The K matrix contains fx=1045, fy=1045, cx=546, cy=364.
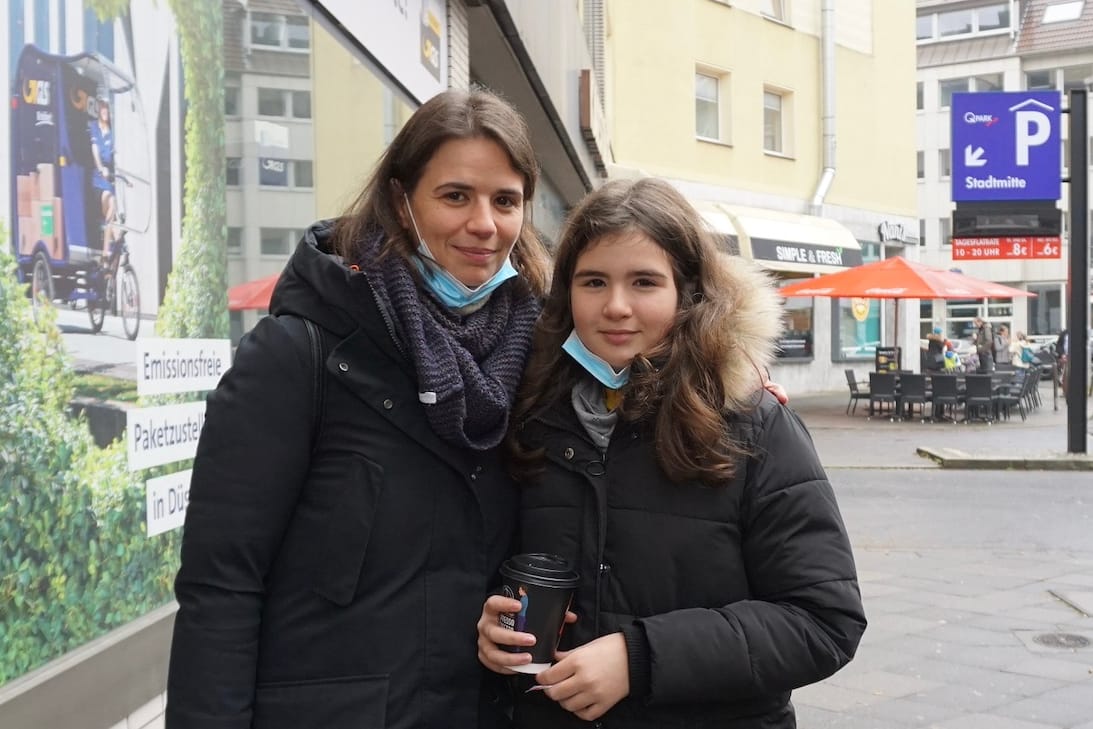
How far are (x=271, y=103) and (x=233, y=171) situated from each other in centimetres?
51

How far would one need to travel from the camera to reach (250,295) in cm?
422

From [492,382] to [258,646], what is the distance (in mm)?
631

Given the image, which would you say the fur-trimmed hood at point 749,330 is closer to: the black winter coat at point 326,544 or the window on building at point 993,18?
the black winter coat at point 326,544

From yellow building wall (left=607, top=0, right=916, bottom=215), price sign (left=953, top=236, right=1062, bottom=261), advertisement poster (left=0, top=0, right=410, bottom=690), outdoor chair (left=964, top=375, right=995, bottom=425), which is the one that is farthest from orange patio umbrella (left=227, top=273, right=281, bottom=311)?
yellow building wall (left=607, top=0, right=916, bottom=215)

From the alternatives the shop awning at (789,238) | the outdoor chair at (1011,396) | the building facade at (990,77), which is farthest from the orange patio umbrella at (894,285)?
the building facade at (990,77)

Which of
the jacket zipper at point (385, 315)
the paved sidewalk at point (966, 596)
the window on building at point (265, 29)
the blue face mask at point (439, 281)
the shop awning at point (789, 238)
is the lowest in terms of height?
the paved sidewalk at point (966, 596)

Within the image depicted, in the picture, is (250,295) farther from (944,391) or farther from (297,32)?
(944,391)

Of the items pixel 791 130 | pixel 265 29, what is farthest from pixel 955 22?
pixel 265 29

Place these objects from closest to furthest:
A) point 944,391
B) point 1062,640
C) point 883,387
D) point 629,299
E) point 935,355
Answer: point 629,299 < point 1062,640 < point 944,391 < point 883,387 < point 935,355

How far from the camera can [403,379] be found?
6.27 feet

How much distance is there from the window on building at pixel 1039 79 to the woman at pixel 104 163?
164 ft

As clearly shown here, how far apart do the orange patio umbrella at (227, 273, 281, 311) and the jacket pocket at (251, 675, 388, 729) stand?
8.01ft

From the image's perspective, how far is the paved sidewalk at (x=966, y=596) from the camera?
15.5 ft

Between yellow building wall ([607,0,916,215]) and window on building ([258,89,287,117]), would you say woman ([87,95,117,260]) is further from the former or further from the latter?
yellow building wall ([607,0,916,215])
